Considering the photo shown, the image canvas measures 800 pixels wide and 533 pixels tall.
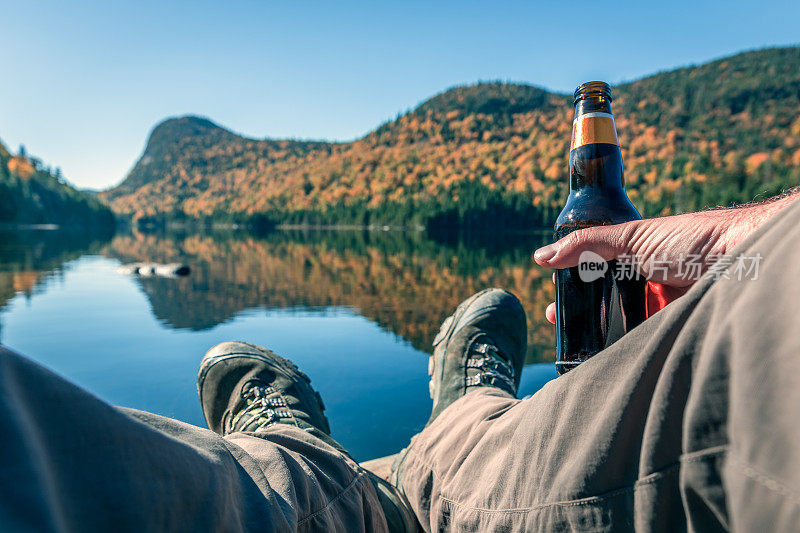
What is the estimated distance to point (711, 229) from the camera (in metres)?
1.00

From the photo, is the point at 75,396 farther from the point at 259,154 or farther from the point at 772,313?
the point at 259,154

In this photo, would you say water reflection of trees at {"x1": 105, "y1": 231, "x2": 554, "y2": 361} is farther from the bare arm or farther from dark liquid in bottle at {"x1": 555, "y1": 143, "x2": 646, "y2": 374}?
the bare arm

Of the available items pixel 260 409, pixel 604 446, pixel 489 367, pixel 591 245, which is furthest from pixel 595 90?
pixel 260 409

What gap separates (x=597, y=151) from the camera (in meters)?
1.29

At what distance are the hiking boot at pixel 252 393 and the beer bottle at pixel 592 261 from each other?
1.13 m

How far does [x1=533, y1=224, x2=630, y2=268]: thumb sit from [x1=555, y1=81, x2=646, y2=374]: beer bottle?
0.09 feet

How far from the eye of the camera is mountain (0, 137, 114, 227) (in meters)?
55.2

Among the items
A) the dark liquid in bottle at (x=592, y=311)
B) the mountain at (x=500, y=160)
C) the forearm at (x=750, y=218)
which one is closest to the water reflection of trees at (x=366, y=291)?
the dark liquid in bottle at (x=592, y=311)

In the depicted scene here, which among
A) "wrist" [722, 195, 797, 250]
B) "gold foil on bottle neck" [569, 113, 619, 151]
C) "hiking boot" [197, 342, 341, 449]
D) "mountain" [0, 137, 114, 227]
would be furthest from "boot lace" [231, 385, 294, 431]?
"mountain" [0, 137, 114, 227]

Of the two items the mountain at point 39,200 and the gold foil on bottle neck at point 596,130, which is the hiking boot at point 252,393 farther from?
the mountain at point 39,200

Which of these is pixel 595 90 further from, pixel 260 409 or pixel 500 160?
pixel 500 160

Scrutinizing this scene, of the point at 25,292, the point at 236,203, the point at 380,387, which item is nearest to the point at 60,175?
the point at 236,203

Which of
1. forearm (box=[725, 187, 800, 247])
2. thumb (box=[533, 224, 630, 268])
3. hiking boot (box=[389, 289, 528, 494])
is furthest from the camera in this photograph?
hiking boot (box=[389, 289, 528, 494])

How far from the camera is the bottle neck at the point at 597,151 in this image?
128cm
